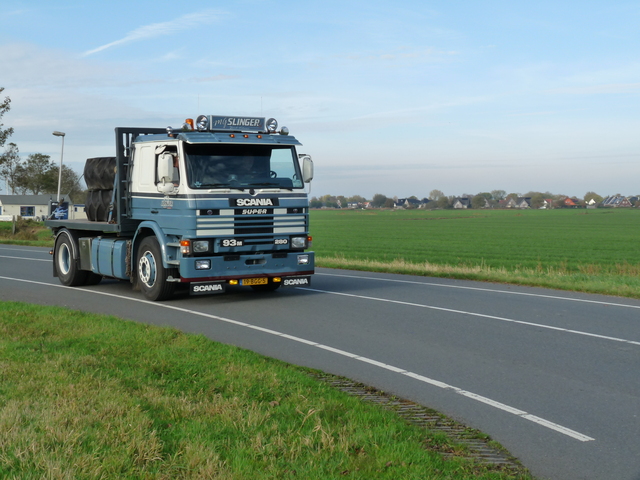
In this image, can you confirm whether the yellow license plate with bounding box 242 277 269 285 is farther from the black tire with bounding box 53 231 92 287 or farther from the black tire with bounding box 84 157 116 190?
the black tire with bounding box 53 231 92 287

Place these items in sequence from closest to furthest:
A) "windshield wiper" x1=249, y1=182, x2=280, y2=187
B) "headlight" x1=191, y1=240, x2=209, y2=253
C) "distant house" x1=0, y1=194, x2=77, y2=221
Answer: "headlight" x1=191, y1=240, x2=209, y2=253 < "windshield wiper" x1=249, y1=182, x2=280, y2=187 < "distant house" x1=0, y1=194, x2=77, y2=221

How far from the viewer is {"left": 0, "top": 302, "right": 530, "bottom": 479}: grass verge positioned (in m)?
4.38

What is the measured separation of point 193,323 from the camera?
34.6 ft

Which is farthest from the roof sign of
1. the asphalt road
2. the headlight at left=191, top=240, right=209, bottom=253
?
the asphalt road

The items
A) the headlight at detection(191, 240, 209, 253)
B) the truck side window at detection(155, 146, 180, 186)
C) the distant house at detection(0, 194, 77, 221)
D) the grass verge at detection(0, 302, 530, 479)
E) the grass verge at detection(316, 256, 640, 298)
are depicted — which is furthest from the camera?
the distant house at detection(0, 194, 77, 221)

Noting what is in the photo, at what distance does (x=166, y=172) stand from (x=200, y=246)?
1.40 metres

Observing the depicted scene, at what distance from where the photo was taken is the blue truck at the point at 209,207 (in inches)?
473

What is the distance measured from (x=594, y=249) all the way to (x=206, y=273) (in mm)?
39247

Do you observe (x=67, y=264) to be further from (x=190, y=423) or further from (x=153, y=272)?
(x=190, y=423)

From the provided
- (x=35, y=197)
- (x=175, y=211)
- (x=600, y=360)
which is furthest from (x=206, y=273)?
(x=35, y=197)

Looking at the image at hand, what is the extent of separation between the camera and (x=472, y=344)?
8789 millimetres

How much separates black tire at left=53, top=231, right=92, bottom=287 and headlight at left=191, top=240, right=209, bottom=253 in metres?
4.71

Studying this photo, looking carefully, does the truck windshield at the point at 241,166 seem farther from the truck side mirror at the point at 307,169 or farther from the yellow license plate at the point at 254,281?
the yellow license plate at the point at 254,281

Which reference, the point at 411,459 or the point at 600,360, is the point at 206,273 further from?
the point at 411,459
